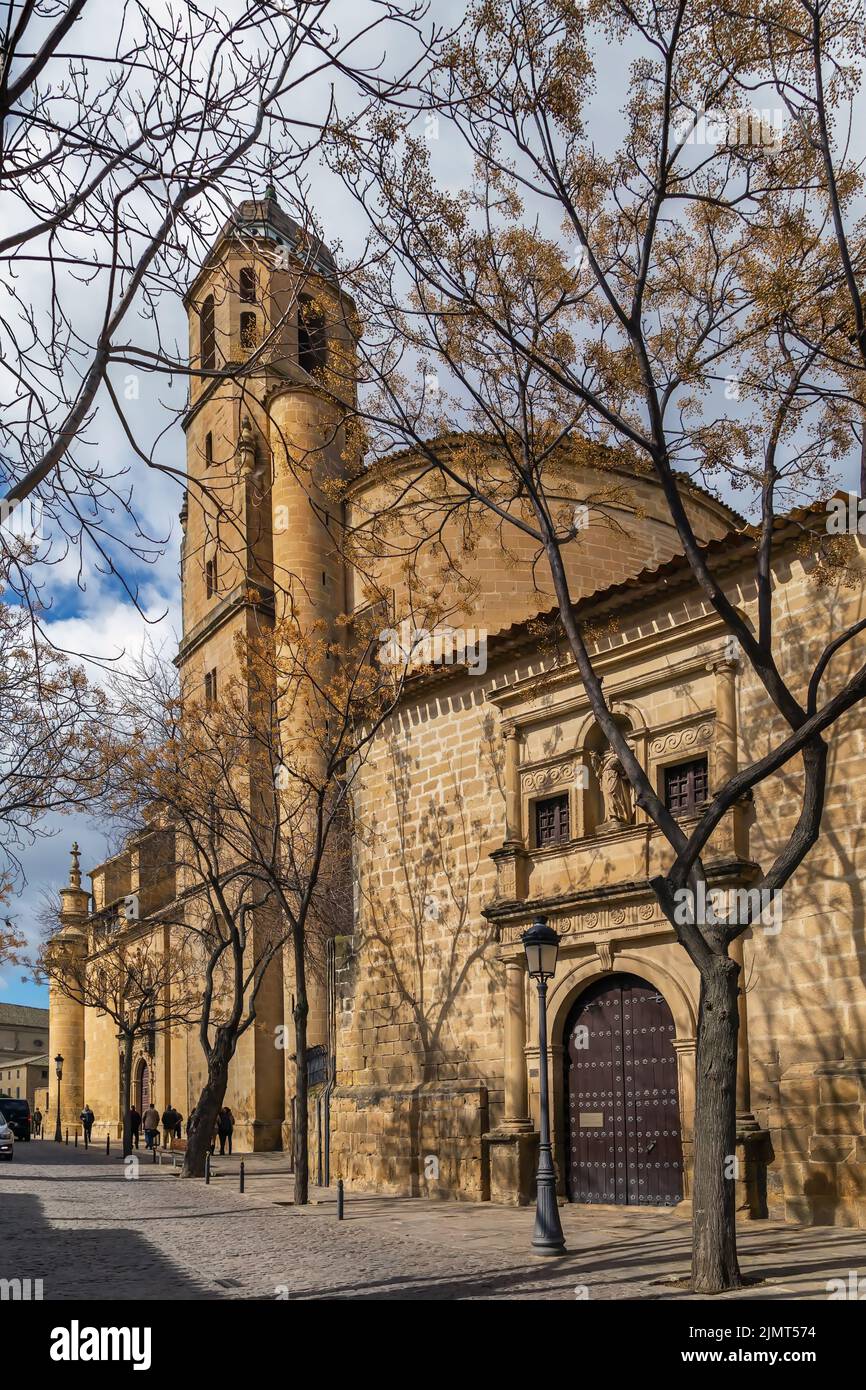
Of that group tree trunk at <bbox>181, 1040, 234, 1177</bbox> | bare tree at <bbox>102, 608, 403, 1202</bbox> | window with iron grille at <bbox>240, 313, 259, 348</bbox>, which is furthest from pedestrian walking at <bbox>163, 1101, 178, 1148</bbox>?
window with iron grille at <bbox>240, 313, 259, 348</bbox>

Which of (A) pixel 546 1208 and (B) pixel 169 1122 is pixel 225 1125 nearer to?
(B) pixel 169 1122

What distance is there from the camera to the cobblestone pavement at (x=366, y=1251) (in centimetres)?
1054

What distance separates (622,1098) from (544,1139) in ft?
14.3

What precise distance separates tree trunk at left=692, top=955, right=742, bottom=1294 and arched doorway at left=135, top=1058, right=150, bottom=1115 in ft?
144

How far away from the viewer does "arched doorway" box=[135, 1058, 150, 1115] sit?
51375 mm

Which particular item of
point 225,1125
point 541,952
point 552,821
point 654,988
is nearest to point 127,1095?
point 225,1125

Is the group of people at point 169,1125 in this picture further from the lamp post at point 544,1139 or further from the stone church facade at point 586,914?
the lamp post at point 544,1139

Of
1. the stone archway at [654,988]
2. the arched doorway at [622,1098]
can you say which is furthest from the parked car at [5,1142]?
the arched doorway at [622,1098]

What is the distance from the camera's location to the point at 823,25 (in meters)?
10.9

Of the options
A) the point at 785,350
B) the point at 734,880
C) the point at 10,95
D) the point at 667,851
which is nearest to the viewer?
the point at 10,95

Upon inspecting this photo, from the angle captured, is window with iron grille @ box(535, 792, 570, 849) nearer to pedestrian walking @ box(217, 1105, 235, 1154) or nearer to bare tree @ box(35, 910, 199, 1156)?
pedestrian walking @ box(217, 1105, 235, 1154)
